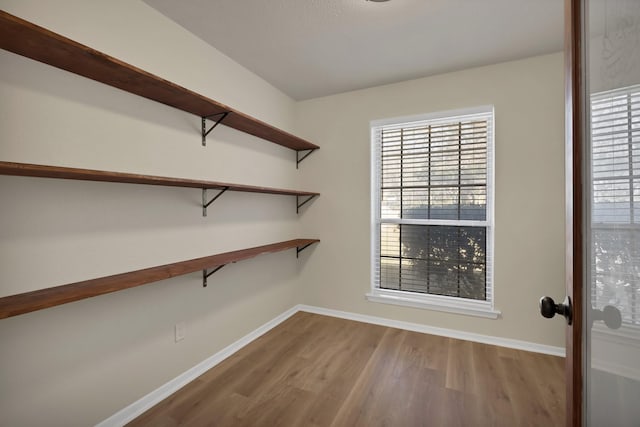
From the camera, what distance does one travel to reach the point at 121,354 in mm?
1568

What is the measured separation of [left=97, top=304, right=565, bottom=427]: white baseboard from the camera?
1.61 metres

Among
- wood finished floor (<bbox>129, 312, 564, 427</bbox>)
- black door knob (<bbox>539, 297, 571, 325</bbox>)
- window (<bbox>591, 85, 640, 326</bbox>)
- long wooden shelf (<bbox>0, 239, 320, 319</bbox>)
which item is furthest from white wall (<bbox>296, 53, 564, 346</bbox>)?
window (<bbox>591, 85, 640, 326</bbox>)

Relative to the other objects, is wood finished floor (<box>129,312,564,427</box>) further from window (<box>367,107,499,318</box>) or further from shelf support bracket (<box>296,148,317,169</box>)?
shelf support bracket (<box>296,148,317,169</box>)

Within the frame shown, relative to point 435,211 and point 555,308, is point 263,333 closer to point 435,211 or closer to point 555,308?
point 435,211

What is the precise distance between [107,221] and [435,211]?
8.51 ft

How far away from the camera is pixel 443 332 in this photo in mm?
2627

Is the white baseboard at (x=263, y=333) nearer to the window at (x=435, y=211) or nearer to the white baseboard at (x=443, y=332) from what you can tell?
the white baseboard at (x=443, y=332)

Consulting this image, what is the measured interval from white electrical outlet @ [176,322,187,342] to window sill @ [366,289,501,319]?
5.71 ft

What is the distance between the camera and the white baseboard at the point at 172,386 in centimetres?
155

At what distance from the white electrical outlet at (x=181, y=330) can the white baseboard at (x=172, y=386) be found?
10.1 inches

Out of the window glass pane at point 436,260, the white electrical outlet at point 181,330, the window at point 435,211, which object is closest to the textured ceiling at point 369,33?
the window at point 435,211

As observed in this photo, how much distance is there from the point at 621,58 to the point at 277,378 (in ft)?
7.29

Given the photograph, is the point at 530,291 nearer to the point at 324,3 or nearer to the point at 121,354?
the point at 324,3

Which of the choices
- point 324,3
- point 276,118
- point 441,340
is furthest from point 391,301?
point 324,3
